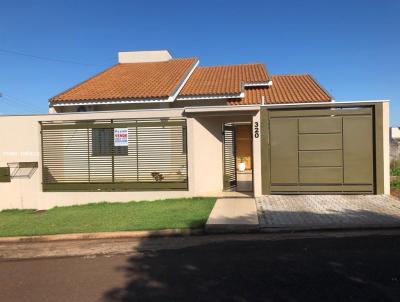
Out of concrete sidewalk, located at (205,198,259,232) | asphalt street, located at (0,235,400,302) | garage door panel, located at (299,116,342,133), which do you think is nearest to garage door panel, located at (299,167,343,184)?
garage door panel, located at (299,116,342,133)

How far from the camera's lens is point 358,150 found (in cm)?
1199

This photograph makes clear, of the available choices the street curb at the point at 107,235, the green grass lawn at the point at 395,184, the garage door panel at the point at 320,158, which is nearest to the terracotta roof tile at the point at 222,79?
the garage door panel at the point at 320,158

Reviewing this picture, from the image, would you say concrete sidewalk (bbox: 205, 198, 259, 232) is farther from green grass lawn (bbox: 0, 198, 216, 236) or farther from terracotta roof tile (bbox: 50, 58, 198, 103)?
terracotta roof tile (bbox: 50, 58, 198, 103)

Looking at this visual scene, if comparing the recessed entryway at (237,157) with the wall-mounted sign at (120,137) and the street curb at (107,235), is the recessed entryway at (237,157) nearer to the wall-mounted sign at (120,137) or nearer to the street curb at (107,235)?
the wall-mounted sign at (120,137)

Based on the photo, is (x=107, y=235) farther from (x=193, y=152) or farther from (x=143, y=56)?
(x=143, y=56)

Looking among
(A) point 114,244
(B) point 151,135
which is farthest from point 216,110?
(A) point 114,244

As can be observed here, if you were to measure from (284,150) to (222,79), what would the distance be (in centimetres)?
941

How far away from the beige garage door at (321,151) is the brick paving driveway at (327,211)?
1.29 feet

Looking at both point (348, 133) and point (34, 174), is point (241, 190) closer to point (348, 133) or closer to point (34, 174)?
point (348, 133)

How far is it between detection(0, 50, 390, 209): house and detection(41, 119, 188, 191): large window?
3cm

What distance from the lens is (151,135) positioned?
1281 centimetres

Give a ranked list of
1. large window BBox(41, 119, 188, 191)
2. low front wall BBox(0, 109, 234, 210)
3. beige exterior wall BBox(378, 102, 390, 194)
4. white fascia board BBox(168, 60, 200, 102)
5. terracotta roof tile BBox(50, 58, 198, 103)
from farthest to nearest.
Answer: terracotta roof tile BBox(50, 58, 198, 103) < white fascia board BBox(168, 60, 200, 102) < large window BBox(41, 119, 188, 191) < low front wall BBox(0, 109, 234, 210) < beige exterior wall BBox(378, 102, 390, 194)

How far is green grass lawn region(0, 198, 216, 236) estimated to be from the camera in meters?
9.19

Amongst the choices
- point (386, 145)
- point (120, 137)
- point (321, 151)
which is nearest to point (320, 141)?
point (321, 151)
